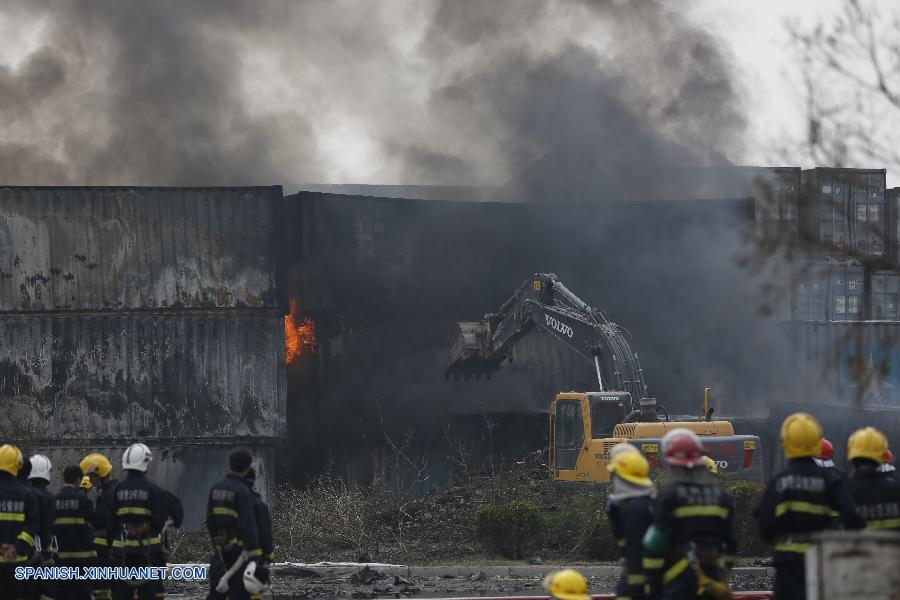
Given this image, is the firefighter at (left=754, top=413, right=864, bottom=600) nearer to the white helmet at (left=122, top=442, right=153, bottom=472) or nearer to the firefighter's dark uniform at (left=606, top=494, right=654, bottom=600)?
the firefighter's dark uniform at (left=606, top=494, right=654, bottom=600)

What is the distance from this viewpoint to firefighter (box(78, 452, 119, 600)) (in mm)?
10359

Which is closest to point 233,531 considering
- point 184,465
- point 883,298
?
point 184,465

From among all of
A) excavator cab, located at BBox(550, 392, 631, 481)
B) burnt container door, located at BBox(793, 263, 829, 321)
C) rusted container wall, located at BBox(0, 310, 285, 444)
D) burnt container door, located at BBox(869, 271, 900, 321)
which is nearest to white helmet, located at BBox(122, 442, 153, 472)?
excavator cab, located at BBox(550, 392, 631, 481)

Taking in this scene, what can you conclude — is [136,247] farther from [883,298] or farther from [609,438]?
[883,298]

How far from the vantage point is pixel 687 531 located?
7.31 m

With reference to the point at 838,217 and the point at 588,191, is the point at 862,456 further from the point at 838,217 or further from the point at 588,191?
the point at 838,217

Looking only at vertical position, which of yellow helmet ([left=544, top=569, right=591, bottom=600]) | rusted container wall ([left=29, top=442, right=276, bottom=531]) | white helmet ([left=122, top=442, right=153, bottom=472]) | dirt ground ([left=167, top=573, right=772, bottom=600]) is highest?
white helmet ([left=122, top=442, right=153, bottom=472])

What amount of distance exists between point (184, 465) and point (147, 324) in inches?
106

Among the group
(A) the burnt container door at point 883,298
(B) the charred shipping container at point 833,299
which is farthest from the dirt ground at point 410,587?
(A) the burnt container door at point 883,298

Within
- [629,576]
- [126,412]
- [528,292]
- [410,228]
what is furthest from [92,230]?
[629,576]

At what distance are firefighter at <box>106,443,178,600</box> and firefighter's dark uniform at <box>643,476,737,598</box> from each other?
4.27m

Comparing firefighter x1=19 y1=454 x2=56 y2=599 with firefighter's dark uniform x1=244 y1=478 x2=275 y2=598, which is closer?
firefighter's dark uniform x1=244 y1=478 x2=275 y2=598

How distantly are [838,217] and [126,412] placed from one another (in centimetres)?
2219

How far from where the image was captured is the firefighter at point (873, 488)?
27.2ft
